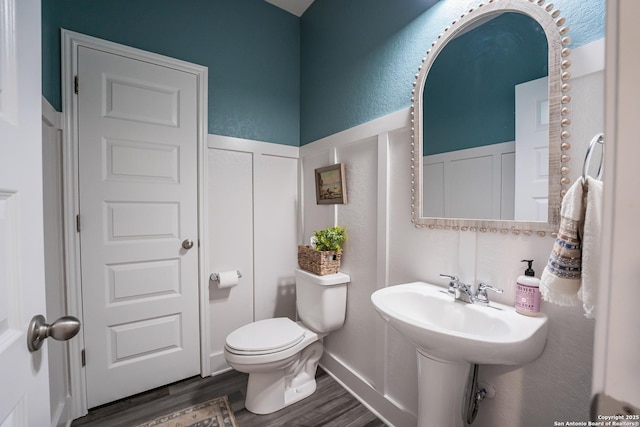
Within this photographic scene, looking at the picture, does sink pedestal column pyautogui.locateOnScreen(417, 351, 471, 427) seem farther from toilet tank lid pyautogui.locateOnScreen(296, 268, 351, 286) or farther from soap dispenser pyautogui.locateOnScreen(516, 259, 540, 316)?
toilet tank lid pyautogui.locateOnScreen(296, 268, 351, 286)

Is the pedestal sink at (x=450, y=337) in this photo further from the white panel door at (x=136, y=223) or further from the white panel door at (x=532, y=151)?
the white panel door at (x=136, y=223)

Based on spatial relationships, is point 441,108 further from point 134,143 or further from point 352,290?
point 134,143

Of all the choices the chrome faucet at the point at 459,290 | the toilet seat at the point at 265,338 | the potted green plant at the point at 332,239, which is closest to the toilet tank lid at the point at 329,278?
the potted green plant at the point at 332,239

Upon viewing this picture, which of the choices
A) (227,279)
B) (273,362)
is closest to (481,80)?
(273,362)

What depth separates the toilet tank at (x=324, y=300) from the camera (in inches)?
67.4

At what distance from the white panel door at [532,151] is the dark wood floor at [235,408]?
4.53 feet

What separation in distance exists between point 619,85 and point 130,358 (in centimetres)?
231

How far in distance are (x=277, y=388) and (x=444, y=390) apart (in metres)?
0.99

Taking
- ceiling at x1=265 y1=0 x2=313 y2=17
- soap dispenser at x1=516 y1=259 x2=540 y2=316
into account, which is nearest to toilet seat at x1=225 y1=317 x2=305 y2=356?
soap dispenser at x1=516 y1=259 x2=540 y2=316

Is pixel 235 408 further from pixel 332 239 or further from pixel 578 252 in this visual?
pixel 578 252

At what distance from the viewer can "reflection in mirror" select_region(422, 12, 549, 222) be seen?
37.9 inches

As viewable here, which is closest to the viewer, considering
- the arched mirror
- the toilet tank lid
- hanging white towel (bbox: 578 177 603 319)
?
hanging white towel (bbox: 578 177 603 319)

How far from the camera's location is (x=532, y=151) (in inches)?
38.0

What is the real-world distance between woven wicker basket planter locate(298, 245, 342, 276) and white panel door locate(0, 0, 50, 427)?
1298 mm
